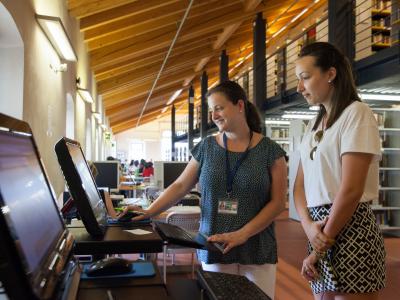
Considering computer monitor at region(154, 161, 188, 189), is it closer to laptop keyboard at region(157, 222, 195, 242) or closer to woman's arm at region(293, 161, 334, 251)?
woman's arm at region(293, 161, 334, 251)

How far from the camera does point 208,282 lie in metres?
0.86

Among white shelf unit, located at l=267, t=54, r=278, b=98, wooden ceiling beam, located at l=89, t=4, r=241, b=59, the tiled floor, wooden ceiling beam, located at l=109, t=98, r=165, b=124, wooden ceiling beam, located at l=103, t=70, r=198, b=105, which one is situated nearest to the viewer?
the tiled floor

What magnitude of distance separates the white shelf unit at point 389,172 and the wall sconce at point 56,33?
5.32m

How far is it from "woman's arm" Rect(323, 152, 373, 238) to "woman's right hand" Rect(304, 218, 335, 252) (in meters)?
0.02

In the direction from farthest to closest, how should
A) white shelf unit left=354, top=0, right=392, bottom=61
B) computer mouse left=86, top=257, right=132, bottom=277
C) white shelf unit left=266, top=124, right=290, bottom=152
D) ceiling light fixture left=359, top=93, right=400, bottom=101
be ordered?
white shelf unit left=266, top=124, right=290, bottom=152 < ceiling light fixture left=359, top=93, right=400, bottom=101 < white shelf unit left=354, top=0, right=392, bottom=61 < computer mouse left=86, top=257, right=132, bottom=277

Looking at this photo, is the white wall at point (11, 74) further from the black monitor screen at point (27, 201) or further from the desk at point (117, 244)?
the black monitor screen at point (27, 201)

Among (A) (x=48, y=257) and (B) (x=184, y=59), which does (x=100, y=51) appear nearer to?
(B) (x=184, y=59)

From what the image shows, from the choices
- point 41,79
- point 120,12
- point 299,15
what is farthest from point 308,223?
point 299,15

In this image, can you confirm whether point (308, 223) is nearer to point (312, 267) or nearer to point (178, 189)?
point (312, 267)

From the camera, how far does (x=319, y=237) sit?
130 centimetres

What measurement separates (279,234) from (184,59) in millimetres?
6596

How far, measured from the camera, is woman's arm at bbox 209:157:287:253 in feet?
4.48

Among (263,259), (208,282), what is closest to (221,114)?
(263,259)

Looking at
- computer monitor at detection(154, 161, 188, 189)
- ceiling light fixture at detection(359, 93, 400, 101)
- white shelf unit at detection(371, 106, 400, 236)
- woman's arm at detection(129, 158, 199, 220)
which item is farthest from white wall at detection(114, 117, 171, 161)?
woman's arm at detection(129, 158, 199, 220)
